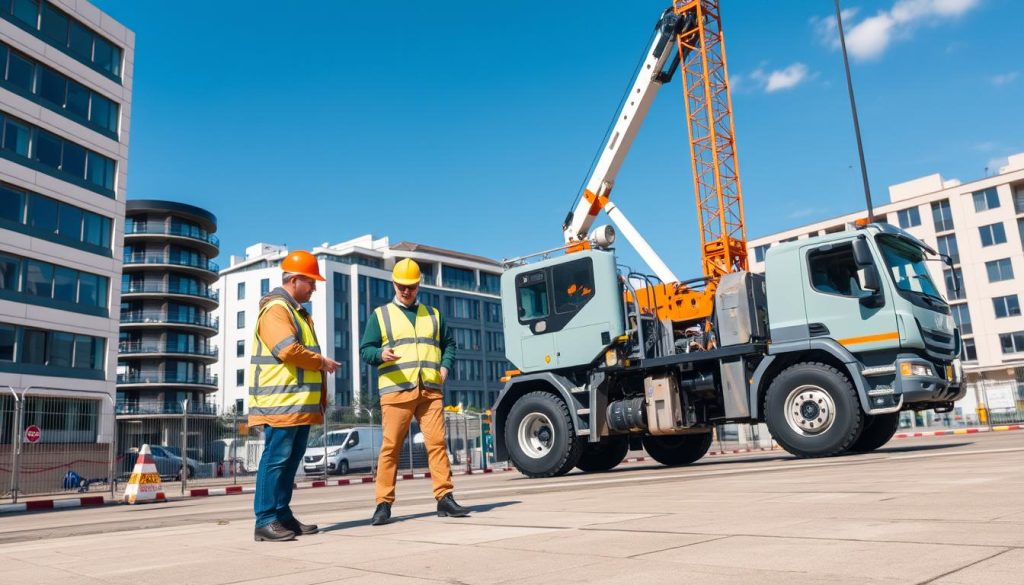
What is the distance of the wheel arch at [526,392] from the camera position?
11966 millimetres

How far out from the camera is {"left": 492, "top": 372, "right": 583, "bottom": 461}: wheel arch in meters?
12.0

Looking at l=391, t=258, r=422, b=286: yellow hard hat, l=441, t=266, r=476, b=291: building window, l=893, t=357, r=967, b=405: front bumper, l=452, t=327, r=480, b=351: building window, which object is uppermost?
l=441, t=266, r=476, b=291: building window

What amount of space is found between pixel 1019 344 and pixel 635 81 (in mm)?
57112

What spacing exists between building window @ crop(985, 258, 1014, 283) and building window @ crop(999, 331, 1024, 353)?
4.35 meters

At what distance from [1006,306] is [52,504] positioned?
6891 cm

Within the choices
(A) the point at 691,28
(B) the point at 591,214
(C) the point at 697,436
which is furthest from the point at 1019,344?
(C) the point at 697,436

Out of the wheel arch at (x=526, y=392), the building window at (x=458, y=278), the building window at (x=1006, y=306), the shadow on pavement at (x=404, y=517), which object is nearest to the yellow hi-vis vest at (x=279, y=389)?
the shadow on pavement at (x=404, y=517)

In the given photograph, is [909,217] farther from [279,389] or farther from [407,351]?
[279,389]

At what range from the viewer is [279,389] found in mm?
5344

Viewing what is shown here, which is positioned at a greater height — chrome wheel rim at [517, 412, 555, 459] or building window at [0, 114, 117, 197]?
building window at [0, 114, 117, 197]

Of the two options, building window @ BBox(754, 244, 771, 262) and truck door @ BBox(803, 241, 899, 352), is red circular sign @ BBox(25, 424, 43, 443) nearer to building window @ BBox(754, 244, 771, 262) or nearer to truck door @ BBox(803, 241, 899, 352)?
truck door @ BBox(803, 241, 899, 352)

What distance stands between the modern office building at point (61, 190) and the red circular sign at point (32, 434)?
46.2 feet

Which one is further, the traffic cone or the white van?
the white van

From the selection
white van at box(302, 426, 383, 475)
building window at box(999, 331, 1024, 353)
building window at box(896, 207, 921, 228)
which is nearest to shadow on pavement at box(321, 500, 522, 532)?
white van at box(302, 426, 383, 475)
